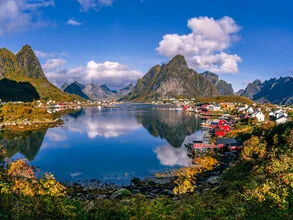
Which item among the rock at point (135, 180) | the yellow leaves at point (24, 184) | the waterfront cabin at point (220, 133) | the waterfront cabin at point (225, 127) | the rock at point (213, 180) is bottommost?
the rock at point (135, 180)

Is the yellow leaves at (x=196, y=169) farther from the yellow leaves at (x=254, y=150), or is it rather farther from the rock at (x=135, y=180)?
the yellow leaves at (x=254, y=150)

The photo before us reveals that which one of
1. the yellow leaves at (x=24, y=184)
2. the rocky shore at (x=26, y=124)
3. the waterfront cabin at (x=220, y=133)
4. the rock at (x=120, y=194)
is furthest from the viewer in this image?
the rocky shore at (x=26, y=124)

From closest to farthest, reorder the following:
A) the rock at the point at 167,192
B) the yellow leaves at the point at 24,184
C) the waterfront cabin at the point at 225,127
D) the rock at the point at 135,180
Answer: the yellow leaves at the point at 24,184 < the rock at the point at 167,192 < the rock at the point at 135,180 < the waterfront cabin at the point at 225,127

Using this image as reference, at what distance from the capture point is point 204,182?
103 ft

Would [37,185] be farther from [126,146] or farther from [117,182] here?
[126,146]

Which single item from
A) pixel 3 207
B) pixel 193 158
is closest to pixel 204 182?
pixel 193 158

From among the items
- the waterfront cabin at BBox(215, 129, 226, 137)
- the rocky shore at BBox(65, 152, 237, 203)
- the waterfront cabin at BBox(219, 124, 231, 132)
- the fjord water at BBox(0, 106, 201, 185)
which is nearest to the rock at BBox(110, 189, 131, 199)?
the rocky shore at BBox(65, 152, 237, 203)

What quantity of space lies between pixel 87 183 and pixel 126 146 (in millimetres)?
25822

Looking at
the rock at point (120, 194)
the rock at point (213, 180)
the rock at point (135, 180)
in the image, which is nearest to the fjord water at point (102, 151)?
the rock at point (135, 180)

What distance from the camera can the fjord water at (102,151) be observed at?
39.2m

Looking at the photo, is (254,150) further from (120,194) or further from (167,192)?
(120,194)

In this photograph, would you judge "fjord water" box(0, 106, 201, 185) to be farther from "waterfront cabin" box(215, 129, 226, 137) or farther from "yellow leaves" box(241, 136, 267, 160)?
"yellow leaves" box(241, 136, 267, 160)

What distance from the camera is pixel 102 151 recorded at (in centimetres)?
5369

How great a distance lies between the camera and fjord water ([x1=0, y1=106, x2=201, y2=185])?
39.2 m
